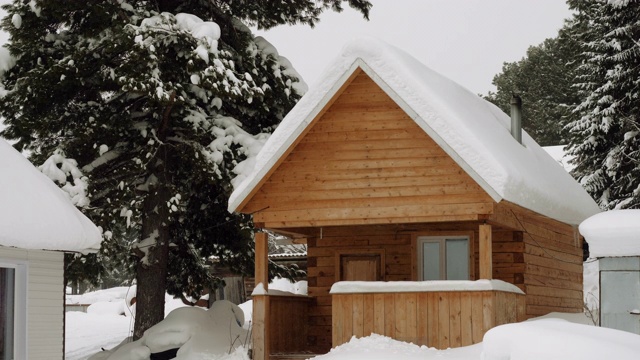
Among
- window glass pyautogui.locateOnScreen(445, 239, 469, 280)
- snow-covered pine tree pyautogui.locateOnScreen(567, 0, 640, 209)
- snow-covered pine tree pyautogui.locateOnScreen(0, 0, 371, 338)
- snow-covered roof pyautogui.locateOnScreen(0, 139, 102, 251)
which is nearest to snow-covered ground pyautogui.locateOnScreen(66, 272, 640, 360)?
snow-covered pine tree pyautogui.locateOnScreen(0, 0, 371, 338)

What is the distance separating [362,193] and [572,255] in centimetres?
932

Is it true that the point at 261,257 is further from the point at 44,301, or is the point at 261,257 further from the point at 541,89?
the point at 541,89

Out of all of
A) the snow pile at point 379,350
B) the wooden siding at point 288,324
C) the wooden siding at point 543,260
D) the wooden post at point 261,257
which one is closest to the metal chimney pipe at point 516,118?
the wooden siding at point 543,260

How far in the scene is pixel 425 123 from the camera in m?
18.1

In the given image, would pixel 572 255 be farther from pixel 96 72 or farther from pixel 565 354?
pixel 565 354

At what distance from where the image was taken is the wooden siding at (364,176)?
728 inches

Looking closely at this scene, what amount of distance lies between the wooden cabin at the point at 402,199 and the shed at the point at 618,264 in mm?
4958

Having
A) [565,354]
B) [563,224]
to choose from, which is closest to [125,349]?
[563,224]

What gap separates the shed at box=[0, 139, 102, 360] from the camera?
1753 cm

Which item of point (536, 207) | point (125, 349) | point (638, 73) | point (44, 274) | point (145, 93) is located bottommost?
point (125, 349)

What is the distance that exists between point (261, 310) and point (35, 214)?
15.1ft

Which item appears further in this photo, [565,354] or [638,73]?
[638,73]

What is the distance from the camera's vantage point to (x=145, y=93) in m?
20.8

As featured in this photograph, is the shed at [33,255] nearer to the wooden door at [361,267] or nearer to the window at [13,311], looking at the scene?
the window at [13,311]
